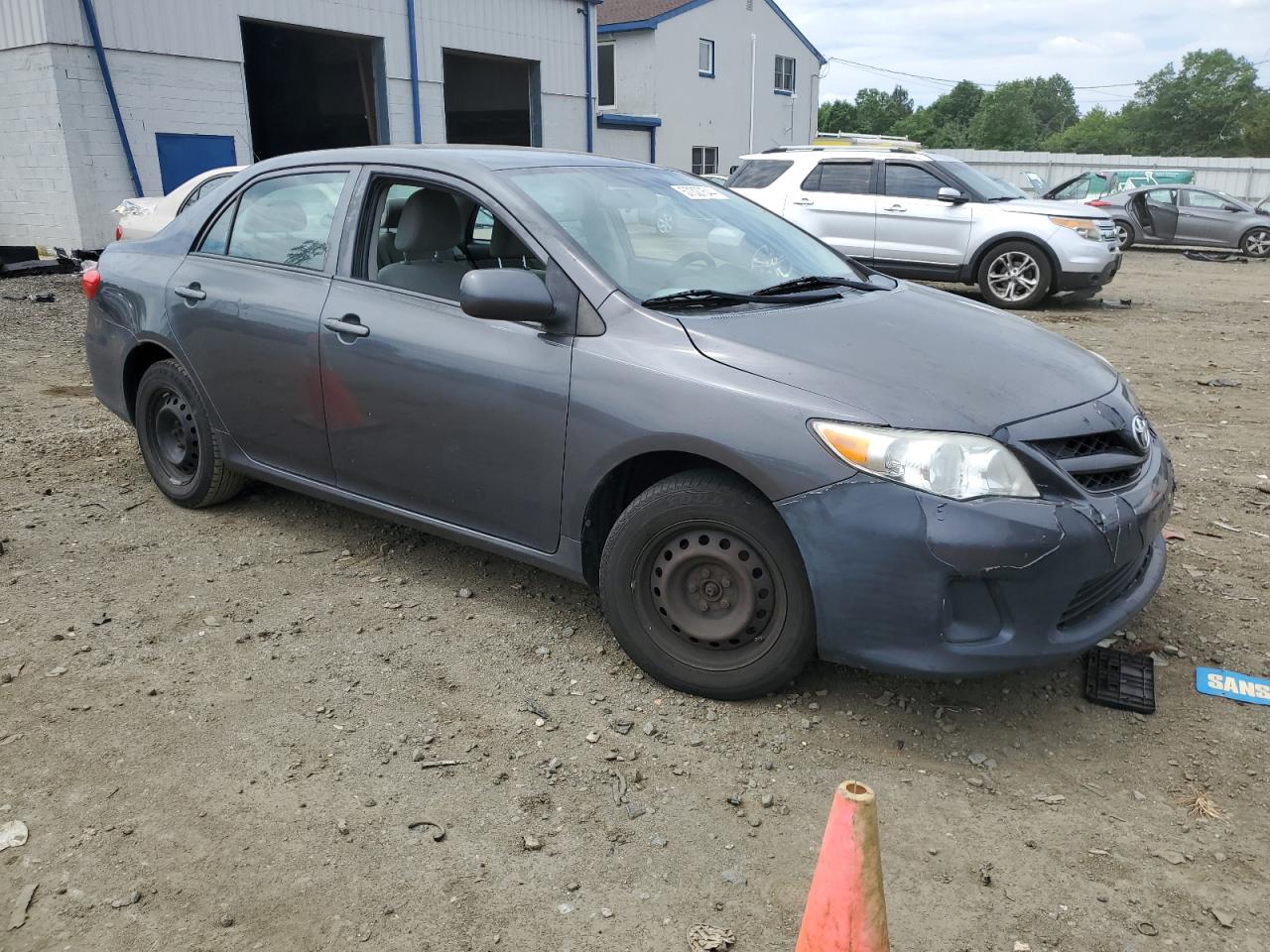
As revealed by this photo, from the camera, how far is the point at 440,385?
3.62 metres

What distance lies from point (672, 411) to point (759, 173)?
10.7 m

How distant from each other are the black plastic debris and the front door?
1.85 meters

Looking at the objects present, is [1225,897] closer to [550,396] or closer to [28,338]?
[550,396]

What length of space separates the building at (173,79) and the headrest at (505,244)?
12294mm

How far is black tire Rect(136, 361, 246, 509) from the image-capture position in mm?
4656

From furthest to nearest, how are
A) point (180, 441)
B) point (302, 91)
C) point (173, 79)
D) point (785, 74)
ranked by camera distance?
point (785, 74) < point (302, 91) < point (173, 79) < point (180, 441)

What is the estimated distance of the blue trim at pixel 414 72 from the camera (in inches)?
700

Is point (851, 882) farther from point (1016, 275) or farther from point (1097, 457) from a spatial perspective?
point (1016, 275)

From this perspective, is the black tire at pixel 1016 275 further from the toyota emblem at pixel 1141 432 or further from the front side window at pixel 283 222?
the front side window at pixel 283 222

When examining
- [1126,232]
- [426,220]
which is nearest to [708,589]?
[426,220]

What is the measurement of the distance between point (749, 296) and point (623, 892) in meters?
2.00

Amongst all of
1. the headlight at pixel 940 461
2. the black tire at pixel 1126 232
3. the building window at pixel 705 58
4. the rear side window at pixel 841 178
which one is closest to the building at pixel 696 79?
the building window at pixel 705 58

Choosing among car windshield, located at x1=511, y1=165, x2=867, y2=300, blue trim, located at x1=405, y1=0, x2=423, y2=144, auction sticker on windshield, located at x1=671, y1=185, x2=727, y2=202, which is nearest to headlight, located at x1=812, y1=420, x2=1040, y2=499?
car windshield, located at x1=511, y1=165, x2=867, y2=300

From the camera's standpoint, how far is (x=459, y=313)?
364 centimetres
